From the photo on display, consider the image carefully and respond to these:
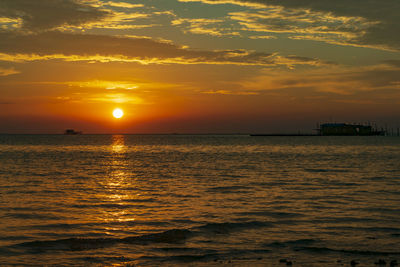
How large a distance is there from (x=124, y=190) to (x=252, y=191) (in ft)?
35.3

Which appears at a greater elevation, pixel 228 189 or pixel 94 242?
pixel 94 242

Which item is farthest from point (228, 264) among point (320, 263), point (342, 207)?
point (342, 207)

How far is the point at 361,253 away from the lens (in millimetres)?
15820

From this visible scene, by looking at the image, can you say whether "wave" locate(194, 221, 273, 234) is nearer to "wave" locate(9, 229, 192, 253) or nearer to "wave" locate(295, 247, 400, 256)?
"wave" locate(9, 229, 192, 253)

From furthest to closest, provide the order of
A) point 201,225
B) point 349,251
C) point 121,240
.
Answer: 1. point 201,225
2. point 121,240
3. point 349,251

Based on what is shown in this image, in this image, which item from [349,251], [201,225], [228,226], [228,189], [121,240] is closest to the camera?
[349,251]

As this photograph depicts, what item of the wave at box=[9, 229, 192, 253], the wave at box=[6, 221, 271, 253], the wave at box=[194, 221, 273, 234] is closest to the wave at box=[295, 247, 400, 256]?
the wave at box=[194, 221, 273, 234]

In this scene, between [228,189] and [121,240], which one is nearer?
[121,240]

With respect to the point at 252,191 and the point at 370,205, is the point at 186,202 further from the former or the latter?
the point at 370,205

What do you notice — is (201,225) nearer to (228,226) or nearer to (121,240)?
(228,226)

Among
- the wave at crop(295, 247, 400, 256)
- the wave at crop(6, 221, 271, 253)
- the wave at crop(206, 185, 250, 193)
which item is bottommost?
the wave at crop(295, 247, 400, 256)

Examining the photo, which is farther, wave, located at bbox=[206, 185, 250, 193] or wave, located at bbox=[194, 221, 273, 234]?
wave, located at bbox=[206, 185, 250, 193]

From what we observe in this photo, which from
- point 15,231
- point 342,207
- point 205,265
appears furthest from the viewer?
point 342,207

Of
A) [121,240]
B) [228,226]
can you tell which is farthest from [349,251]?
[121,240]
